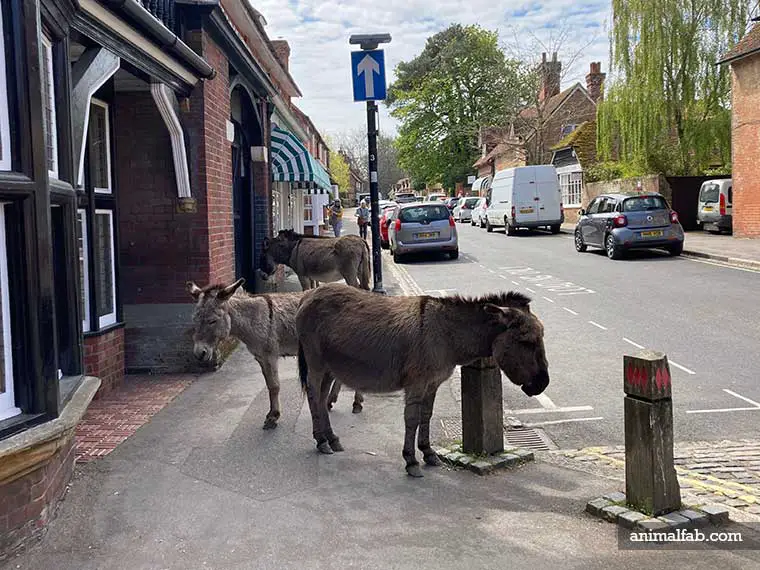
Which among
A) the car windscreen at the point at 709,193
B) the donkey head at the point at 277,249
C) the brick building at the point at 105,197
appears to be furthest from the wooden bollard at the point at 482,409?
the car windscreen at the point at 709,193

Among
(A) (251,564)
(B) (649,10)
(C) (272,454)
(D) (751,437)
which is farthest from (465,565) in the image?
(B) (649,10)

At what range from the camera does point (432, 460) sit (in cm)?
571

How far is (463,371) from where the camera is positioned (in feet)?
19.4

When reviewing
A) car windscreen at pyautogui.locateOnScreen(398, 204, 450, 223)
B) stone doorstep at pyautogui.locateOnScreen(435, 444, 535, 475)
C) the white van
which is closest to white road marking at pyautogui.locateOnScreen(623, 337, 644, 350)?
stone doorstep at pyautogui.locateOnScreen(435, 444, 535, 475)

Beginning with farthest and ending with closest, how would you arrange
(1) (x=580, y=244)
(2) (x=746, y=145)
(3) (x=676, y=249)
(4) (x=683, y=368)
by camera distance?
(2) (x=746, y=145) → (1) (x=580, y=244) → (3) (x=676, y=249) → (4) (x=683, y=368)

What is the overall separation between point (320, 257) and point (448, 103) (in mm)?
56257

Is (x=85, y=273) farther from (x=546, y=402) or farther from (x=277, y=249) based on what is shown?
(x=277, y=249)

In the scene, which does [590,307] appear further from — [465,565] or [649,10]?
[649,10]

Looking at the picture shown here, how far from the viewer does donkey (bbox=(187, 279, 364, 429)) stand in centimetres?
660

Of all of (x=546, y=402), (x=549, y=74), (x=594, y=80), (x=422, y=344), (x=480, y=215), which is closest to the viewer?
(x=422, y=344)

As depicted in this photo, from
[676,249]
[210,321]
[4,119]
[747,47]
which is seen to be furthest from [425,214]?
[4,119]

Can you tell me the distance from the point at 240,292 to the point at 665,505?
4.38 metres

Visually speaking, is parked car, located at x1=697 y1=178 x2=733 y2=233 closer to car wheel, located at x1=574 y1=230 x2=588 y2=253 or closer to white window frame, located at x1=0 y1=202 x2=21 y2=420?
car wheel, located at x1=574 y1=230 x2=588 y2=253

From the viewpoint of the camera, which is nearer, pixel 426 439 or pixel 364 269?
pixel 426 439
